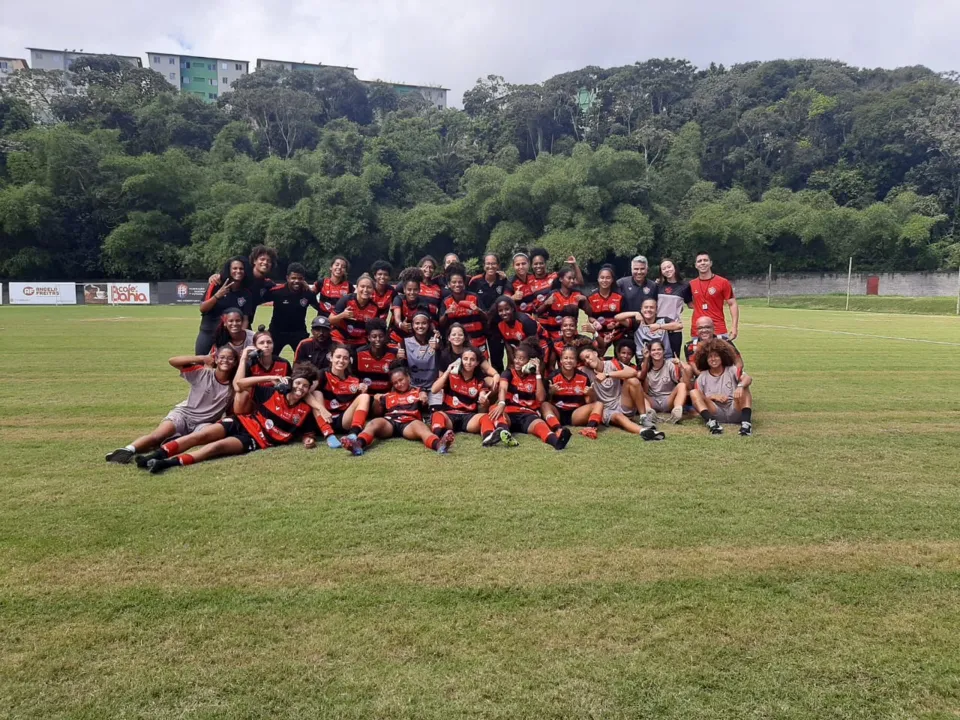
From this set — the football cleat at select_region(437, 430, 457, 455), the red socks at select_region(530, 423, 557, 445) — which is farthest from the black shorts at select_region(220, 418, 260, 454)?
the red socks at select_region(530, 423, 557, 445)

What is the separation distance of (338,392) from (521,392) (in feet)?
5.73

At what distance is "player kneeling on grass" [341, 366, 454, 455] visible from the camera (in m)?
5.86

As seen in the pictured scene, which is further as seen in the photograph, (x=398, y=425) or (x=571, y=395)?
(x=571, y=395)

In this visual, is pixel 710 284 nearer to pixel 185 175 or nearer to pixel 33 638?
pixel 33 638

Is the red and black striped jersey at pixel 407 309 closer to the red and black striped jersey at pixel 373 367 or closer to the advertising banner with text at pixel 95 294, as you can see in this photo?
the red and black striped jersey at pixel 373 367

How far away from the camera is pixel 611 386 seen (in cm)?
661

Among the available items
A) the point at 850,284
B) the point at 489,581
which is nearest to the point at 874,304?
the point at 850,284

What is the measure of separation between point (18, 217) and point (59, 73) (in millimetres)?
33449

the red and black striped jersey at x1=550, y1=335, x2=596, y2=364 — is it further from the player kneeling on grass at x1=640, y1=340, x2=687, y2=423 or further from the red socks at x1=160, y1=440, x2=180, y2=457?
the red socks at x1=160, y1=440, x2=180, y2=457

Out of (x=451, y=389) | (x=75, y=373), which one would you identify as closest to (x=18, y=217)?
(x=75, y=373)

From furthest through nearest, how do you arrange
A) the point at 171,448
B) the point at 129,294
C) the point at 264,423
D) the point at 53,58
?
1. the point at 53,58
2. the point at 129,294
3. the point at 264,423
4. the point at 171,448

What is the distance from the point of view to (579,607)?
2.93 metres

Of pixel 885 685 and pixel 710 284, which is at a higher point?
pixel 710 284

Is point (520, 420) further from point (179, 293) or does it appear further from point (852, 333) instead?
point (179, 293)
